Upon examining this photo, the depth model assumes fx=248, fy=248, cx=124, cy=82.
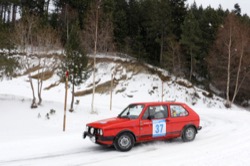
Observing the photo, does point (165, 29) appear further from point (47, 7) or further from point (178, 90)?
point (47, 7)

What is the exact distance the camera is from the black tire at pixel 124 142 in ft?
27.1

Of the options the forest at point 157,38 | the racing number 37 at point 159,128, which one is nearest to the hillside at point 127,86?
the forest at point 157,38

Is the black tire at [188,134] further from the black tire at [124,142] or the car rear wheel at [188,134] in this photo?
the black tire at [124,142]

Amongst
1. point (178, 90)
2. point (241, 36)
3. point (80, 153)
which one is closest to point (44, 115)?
point (80, 153)

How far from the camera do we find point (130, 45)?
4200 cm

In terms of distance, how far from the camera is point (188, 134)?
9789 mm

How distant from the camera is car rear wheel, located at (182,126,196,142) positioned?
968cm

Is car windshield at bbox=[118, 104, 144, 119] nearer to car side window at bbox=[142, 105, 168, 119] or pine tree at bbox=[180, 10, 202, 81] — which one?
car side window at bbox=[142, 105, 168, 119]

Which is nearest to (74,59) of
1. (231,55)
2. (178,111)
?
(178,111)

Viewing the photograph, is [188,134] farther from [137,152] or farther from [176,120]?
[137,152]

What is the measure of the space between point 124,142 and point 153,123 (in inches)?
50.8

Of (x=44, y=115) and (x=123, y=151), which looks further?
(x=44, y=115)

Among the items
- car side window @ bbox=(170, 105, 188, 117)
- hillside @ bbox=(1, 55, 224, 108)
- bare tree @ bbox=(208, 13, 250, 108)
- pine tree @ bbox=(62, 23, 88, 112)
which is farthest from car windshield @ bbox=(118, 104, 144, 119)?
bare tree @ bbox=(208, 13, 250, 108)

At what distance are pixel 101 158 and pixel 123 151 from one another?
1.00 meters
